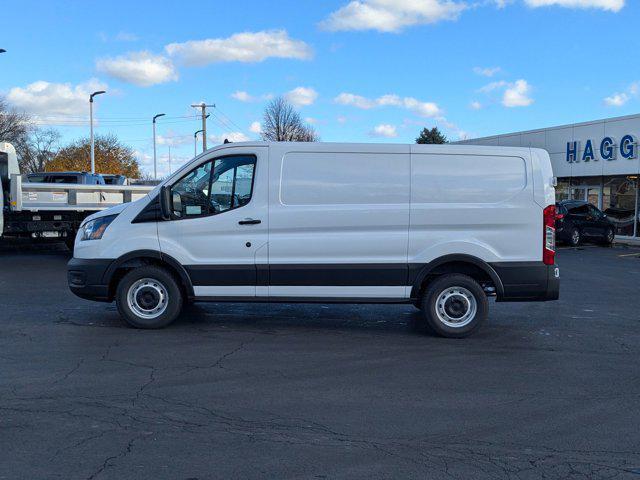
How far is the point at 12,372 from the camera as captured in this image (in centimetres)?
590

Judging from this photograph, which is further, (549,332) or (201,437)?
(549,332)

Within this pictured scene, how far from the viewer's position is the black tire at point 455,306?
7.47m

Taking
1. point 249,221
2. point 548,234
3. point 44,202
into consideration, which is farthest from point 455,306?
point 44,202

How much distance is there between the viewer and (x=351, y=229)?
7430 millimetres

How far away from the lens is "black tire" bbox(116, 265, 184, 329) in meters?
7.70

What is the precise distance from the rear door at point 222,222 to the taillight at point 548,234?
3261 millimetres

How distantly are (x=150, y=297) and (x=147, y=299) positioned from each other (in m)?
0.04

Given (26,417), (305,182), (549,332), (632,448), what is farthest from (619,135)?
(26,417)

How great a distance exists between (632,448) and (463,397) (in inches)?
55.2

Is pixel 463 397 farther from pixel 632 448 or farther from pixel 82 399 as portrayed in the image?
pixel 82 399

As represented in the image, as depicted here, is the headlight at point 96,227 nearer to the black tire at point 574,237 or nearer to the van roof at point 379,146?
the van roof at point 379,146

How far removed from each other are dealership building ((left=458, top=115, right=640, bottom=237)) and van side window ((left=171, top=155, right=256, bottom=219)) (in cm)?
2057

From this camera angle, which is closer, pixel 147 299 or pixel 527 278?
pixel 527 278

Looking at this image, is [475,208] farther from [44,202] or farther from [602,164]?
[602,164]
